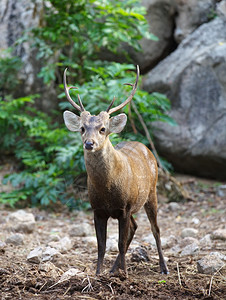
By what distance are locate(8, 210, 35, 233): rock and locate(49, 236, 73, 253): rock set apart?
0.78 metres

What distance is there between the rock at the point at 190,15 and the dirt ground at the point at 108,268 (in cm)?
406

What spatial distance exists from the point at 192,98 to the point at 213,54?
946 mm

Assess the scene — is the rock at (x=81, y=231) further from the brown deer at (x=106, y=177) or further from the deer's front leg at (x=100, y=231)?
the deer's front leg at (x=100, y=231)

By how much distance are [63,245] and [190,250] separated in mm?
1484

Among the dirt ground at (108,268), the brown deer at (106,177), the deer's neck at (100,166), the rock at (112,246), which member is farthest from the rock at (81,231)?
the deer's neck at (100,166)

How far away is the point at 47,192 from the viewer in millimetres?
7254

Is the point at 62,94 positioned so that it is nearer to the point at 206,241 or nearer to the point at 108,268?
the point at 206,241

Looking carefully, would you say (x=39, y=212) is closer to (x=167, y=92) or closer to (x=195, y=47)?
(x=167, y=92)

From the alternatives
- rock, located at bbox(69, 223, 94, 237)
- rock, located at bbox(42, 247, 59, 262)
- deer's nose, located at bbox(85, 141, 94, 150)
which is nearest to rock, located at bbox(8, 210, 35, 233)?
rock, located at bbox(69, 223, 94, 237)

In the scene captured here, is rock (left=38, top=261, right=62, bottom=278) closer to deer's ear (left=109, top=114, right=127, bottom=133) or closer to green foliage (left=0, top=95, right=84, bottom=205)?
deer's ear (left=109, top=114, right=127, bottom=133)

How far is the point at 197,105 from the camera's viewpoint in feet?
28.5

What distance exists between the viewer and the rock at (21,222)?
592 centimetres

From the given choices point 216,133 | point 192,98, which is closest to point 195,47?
point 192,98

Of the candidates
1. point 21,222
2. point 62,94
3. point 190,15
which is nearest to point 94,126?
point 21,222
